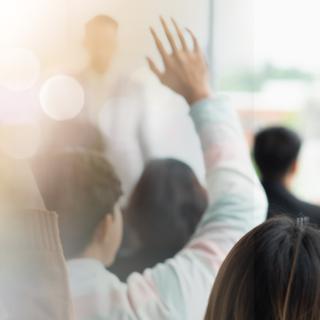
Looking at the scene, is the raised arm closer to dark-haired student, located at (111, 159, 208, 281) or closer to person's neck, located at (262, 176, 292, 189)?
dark-haired student, located at (111, 159, 208, 281)

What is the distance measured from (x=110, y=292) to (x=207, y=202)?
23 cm

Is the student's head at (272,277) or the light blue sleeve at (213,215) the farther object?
the light blue sleeve at (213,215)

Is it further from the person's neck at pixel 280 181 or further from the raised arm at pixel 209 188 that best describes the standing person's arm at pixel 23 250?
the person's neck at pixel 280 181

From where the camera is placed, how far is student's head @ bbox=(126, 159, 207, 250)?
113 cm

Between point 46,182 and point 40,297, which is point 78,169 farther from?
point 40,297

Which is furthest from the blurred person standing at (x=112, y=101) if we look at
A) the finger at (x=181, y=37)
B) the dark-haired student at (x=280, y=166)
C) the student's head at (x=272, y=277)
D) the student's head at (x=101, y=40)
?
the dark-haired student at (x=280, y=166)

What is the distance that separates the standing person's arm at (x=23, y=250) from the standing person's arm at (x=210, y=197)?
0.50 ft

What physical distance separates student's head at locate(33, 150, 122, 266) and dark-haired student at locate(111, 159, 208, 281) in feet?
0.09

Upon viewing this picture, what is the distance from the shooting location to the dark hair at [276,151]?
1818mm

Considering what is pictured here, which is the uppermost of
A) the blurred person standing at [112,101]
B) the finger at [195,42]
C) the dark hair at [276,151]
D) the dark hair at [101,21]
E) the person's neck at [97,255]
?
the dark hair at [101,21]

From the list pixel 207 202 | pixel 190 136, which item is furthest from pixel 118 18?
pixel 207 202

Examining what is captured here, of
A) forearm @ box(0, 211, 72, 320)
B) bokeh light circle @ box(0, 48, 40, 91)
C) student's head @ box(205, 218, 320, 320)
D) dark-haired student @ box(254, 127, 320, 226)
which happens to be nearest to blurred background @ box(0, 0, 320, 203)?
bokeh light circle @ box(0, 48, 40, 91)

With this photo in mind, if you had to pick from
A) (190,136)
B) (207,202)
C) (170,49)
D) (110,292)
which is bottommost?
(110,292)

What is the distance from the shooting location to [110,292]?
1.08 metres
